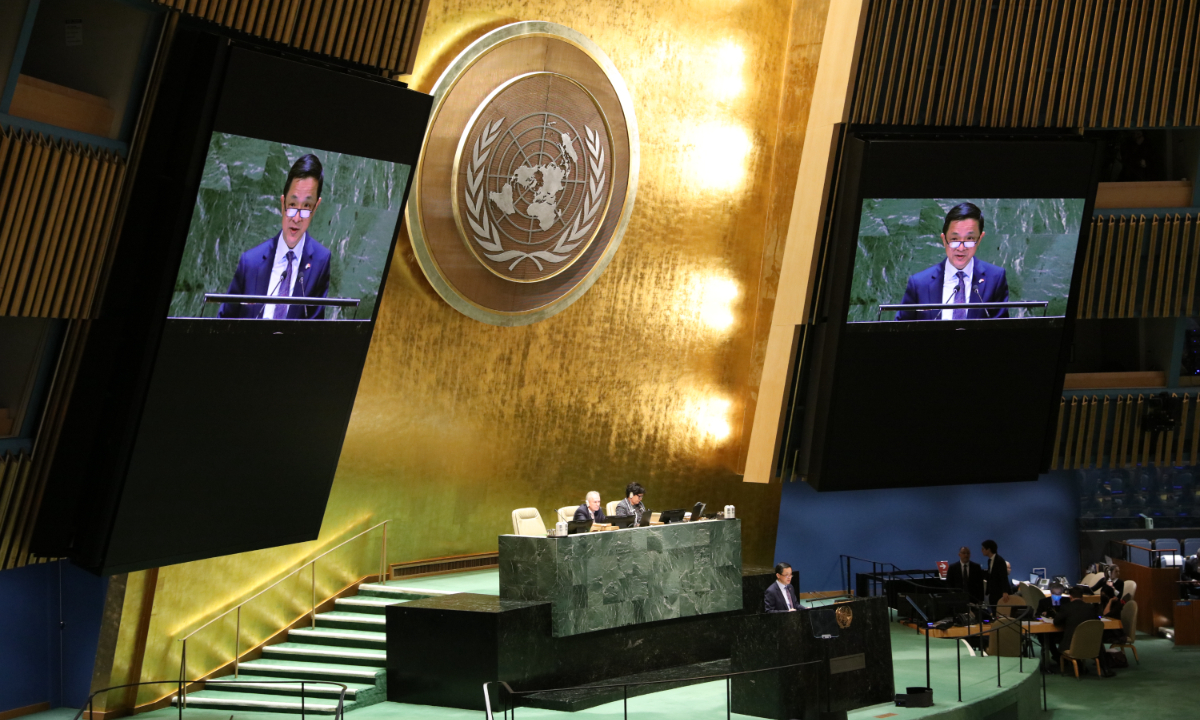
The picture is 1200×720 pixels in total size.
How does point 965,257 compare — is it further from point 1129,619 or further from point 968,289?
point 1129,619

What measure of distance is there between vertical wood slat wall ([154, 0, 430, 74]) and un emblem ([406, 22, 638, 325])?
6.51ft

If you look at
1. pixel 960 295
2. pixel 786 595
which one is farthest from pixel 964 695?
pixel 960 295

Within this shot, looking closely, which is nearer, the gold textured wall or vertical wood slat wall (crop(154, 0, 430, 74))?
vertical wood slat wall (crop(154, 0, 430, 74))

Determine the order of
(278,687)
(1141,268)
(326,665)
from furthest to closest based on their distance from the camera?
1. (1141,268)
2. (326,665)
3. (278,687)

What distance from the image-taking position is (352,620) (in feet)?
37.6

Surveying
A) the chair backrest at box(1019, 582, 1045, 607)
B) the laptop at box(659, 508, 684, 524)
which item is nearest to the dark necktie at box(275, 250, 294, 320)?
the laptop at box(659, 508, 684, 524)

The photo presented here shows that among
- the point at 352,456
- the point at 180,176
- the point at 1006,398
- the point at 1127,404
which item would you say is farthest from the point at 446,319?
the point at 1127,404

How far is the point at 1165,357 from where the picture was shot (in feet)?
48.6

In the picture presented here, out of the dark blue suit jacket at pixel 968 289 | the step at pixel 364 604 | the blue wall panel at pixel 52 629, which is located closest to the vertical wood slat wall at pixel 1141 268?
the dark blue suit jacket at pixel 968 289

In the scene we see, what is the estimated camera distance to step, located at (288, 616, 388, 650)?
1105cm

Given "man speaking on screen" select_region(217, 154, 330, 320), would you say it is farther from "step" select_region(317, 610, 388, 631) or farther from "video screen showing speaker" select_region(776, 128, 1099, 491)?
"video screen showing speaker" select_region(776, 128, 1099, 491)

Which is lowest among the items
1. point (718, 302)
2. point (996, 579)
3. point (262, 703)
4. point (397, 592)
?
point (262, 703)

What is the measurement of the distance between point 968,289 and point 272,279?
693 centimetres

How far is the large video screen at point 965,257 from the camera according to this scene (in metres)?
12.2
